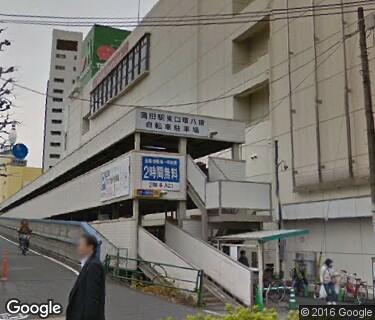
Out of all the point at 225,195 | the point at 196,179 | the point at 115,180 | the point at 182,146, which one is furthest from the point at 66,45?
the point at 225,195

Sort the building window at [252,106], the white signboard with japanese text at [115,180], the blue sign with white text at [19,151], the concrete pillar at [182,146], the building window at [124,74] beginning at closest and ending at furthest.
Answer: the blue sign with white text at [19,151] → the white signboard with japanese text at [115,180] → the concrete pillar at [182,146] → the building window at [252,106] → the building window at [124,74]

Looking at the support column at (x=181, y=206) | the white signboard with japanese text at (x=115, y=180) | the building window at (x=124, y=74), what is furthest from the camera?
the building window at (x=124, y=74)

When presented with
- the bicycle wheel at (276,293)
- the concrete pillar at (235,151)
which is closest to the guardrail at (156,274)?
the bicycle wheel at (276,293)

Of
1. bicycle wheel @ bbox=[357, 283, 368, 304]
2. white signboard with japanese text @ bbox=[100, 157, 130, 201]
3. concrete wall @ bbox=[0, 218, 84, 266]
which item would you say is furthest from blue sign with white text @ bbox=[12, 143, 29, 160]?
bicycle wheel @ bbox=[357, 283, 368, 304]

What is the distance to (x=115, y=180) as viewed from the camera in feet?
65.4

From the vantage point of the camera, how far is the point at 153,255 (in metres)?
16.9

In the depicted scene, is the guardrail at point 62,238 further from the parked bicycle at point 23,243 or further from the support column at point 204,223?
the support column at point 204,223

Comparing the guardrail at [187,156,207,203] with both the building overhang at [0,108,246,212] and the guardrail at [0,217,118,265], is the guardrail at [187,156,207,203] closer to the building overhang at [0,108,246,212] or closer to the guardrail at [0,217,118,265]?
the building overhang at [0,108,246,212]

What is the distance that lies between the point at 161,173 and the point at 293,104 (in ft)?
25.6

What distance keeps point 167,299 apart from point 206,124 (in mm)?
8480

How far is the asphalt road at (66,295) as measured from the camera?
446 inches

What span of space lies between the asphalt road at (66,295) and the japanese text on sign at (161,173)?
13.2 feet

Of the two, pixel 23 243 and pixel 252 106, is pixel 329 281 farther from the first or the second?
pixel 23 243

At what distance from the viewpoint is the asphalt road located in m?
11.3
